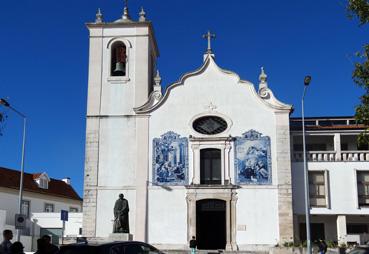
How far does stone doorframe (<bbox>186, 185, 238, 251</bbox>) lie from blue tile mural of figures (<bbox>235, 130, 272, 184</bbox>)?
0.94 metres

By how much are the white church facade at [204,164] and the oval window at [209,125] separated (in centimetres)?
6

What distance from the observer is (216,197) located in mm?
29422

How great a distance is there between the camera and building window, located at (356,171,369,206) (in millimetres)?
29875

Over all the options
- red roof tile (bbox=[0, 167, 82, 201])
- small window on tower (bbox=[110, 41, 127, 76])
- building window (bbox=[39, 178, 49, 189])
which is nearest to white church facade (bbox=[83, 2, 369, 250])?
small window on tower (bbox=[110, 41, 127, 76])

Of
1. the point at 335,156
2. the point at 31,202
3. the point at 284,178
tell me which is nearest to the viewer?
the point at 284,178

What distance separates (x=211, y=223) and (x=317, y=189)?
6.22m

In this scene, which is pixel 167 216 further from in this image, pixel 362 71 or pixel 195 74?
pixel 362 71

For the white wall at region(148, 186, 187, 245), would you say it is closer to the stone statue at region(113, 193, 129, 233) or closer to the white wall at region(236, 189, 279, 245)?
the white wall at region(236, 189, 279, 245)

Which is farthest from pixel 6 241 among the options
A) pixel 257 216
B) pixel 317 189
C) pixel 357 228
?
pixel 357 228

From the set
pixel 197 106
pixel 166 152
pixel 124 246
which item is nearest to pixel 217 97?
pixel 197 106

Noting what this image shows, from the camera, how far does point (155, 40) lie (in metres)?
35.9

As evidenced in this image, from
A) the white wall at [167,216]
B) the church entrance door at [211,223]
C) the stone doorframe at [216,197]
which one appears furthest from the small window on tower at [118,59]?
the church entrance door at [211,223]

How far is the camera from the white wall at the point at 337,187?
29.7 metres

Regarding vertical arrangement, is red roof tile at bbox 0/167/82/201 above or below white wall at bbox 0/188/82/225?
above
